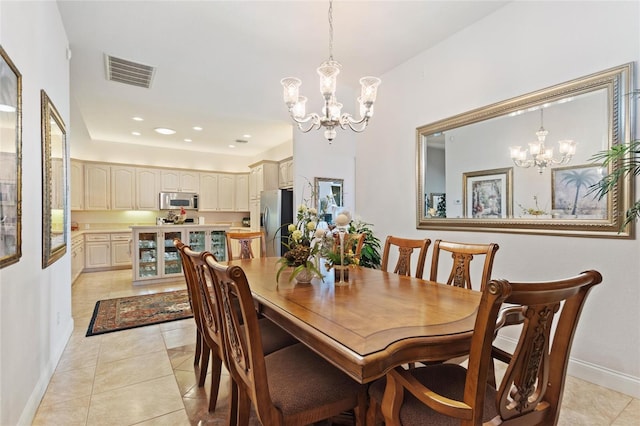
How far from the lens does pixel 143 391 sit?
6.90 ft

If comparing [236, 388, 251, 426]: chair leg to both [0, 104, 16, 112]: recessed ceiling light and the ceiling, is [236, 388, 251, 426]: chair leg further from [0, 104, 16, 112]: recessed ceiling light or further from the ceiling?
the ceiling

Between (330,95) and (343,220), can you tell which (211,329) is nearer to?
(343,220)

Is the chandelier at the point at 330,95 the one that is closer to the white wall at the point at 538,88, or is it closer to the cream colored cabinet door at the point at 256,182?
the white wall at the point at 538,88

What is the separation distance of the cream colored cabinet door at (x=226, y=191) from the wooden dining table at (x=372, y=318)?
639cm

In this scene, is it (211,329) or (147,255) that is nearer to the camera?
(211,329)

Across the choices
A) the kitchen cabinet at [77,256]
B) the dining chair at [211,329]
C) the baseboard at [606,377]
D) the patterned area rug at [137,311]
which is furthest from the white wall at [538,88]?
the kitchen cabinet at [77,256]

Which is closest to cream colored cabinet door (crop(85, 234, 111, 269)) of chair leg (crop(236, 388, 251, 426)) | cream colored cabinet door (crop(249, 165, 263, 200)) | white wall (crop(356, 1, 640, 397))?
cream colored cabinet door (crop(249, 165, 263, 200))

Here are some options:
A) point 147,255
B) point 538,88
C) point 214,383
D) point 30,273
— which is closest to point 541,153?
point 538,88

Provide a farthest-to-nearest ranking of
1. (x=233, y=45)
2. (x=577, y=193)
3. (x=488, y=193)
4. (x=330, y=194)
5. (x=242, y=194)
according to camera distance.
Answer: (x=242, y=194)
(x=330, y=194)
(x=233, y=45)
(x=488, y=193)
(x=577, y=193)

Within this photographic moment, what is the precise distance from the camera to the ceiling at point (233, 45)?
272 centimetres

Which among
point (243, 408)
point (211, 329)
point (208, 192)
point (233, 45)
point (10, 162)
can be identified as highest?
point (233, 45)

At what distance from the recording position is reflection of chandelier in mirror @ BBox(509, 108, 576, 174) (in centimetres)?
236

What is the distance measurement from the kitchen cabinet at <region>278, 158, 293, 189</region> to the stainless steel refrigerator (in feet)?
0.70

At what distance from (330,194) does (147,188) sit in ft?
14.2
